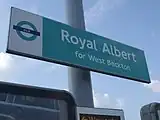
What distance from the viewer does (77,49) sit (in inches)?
132

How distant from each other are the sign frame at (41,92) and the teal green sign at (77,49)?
6.68 ft

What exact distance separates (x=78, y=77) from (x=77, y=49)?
0.35 meters

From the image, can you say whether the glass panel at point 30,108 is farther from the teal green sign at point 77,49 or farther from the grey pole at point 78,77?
the teal green sign at point 77,49

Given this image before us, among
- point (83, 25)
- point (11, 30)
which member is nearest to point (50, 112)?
point (11, 30)

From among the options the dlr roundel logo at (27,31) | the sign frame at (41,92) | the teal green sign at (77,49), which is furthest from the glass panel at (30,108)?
the dlr roundel logo at (27,31)

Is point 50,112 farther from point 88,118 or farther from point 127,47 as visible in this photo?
point 127,47

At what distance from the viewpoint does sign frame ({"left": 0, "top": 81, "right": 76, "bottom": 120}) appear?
2.92 feet

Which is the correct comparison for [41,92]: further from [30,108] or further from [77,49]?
[77,49]

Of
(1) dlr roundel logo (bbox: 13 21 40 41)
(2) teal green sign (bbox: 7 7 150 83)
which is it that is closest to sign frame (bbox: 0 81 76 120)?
(2) teal green sign (bbox: 7 7 150 83)

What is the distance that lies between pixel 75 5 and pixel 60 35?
78cm

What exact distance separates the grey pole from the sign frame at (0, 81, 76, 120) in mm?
1913

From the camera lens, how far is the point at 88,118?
117 centimetres

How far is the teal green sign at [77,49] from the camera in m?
3.07

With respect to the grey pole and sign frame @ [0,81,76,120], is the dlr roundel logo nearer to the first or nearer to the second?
the grey pole
